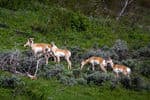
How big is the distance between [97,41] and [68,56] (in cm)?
776

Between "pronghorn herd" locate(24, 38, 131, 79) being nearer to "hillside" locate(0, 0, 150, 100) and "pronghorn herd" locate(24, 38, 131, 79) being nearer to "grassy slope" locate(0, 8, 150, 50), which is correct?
"hillside" locate(0, 0, 150, 100)

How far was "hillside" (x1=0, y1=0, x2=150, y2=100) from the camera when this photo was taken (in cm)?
1780

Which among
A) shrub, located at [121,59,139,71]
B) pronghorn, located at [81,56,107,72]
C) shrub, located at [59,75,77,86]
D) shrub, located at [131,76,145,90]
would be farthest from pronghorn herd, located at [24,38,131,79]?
shrub, located at [59,75,77,86]

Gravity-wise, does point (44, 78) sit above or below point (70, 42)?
below

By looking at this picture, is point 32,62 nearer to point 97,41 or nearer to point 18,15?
point 97,41

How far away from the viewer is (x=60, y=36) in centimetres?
2809

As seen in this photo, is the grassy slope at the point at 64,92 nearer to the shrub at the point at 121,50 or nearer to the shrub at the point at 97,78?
the shrub at the point at 97,78

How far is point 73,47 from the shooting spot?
2406cm

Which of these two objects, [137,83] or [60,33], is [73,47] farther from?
[137,83]

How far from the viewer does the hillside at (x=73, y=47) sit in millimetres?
17797

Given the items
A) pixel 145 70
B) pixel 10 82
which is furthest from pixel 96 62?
pixel 10 82

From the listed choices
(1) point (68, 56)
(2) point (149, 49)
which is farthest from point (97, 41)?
(1) point (68, 56)

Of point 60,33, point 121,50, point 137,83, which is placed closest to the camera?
point 137,83

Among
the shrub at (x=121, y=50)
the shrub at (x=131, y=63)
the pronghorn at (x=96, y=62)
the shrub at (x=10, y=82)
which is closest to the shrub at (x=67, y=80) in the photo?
the shrub at (x=10, y=82)
